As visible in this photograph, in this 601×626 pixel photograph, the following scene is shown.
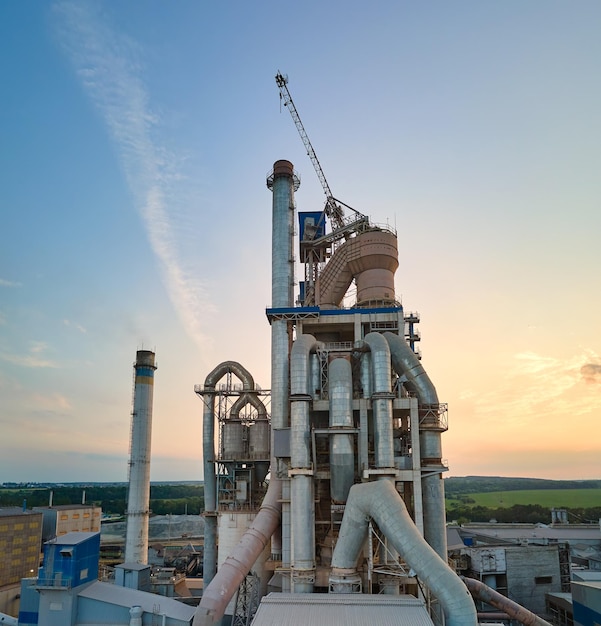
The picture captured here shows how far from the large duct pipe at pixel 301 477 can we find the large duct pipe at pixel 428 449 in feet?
21.3

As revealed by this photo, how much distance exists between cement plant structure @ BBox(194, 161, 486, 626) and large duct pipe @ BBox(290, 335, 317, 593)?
7cm

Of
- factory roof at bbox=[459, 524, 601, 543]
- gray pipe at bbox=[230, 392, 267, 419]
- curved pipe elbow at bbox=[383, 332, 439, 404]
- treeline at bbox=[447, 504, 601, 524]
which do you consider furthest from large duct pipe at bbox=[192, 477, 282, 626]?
treeline at bbox=[447, 504, 601, 524]

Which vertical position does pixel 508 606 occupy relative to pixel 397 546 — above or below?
below

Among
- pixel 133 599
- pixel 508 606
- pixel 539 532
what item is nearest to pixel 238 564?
pixel 133 599

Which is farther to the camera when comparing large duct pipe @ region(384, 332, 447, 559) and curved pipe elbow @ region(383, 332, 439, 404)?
curved pipe elbow @ region(383, 332, 439, 404)

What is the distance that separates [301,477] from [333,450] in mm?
2497

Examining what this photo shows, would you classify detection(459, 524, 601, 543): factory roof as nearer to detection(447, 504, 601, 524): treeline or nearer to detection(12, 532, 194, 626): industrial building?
detection(447, 504, 601, 524): treeline

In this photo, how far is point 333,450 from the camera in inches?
1273

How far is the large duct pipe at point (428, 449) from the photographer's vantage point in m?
32.8

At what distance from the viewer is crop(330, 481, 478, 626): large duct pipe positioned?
2356 cm

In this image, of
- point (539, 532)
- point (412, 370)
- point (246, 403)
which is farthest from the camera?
point (539, 532)

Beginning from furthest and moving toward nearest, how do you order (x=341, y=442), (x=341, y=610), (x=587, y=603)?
(x=341, y=442) < (x=587, y=603) < (x=341, y=610)

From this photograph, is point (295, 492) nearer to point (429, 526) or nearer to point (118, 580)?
point (429, 526)

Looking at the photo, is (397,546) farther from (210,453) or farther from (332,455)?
(210,453)
